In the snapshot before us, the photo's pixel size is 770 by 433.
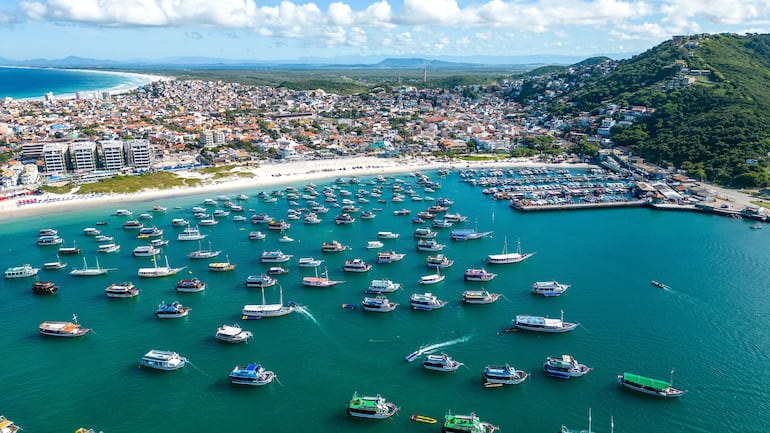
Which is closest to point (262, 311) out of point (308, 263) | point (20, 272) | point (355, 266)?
point (308, 263)

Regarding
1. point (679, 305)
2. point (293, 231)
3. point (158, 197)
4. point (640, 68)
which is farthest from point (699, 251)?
point (640, 68)

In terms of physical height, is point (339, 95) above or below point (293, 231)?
above

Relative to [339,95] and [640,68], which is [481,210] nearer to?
[640,68]

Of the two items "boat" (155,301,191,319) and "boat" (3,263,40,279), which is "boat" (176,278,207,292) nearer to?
"boat" (155,301,191,319)

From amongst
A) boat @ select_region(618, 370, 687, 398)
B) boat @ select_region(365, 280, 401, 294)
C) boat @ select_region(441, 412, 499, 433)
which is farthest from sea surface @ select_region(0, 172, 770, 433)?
boat @ select_region(365, 280, 401, 294)

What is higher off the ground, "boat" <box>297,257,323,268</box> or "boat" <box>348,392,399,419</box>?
"boat" <box>297,257,323,268</box>

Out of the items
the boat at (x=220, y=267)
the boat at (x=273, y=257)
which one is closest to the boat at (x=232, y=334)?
the boat at (x=220, y=267)
